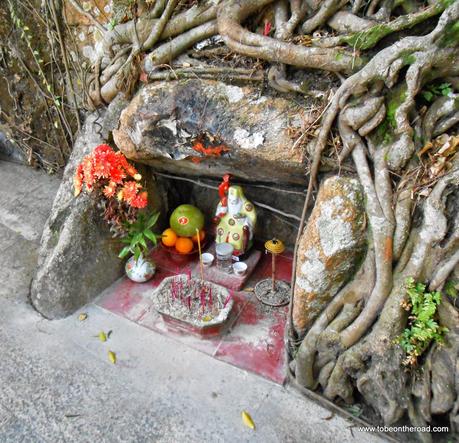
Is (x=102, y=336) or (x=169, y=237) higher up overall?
(x=169, y=237)

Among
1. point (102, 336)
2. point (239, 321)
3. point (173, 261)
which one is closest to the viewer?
point (102, 336)

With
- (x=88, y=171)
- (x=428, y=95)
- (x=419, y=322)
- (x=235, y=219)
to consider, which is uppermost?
(x=428, y=95)

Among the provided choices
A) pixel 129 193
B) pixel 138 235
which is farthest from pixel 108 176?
pixel 138 235

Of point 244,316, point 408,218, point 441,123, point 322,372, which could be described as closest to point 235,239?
point 244,316

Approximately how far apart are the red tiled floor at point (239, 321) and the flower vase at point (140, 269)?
2.7 inches

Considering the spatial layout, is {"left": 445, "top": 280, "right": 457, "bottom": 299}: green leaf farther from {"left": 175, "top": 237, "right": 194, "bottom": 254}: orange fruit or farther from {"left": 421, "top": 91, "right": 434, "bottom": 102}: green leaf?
{"left": 175, "top": 237, "right": 194, "bottom": 254}: orange fruit

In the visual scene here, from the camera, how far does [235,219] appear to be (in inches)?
122

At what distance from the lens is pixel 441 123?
6.17 ft

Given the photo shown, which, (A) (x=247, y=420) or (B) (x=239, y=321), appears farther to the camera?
(B) (x=239, y=321)

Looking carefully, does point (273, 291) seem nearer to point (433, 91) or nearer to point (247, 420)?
point (247, 420)

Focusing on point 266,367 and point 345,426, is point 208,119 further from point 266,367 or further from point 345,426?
point 345,426

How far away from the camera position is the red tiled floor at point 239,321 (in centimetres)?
255

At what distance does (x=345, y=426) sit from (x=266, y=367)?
58 centimetres

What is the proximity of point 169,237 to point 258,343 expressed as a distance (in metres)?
1.26
